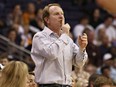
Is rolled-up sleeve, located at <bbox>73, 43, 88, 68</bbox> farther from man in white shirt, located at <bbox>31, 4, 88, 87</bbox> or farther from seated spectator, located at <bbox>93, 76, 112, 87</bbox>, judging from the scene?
seated spectator, located at <bbox>93, 76, 112, 87</bbox>

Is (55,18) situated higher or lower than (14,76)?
higher

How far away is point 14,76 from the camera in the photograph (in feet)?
13.9

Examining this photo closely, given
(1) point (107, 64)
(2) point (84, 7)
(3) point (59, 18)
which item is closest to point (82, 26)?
(2) point (84, 7)

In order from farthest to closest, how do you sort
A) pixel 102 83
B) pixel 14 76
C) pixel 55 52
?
pixel 102 83 < pixel 55 52 < pixel 14 76

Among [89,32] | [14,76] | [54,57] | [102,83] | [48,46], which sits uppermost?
[89,32]

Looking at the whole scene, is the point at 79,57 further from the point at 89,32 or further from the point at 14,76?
the point at 89,32

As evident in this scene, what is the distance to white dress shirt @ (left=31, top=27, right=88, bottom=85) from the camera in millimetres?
4766

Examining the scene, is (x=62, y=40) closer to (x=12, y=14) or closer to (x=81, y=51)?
(x=81, y=51)

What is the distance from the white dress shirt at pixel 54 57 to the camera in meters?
4.77

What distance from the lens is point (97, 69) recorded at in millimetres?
10914

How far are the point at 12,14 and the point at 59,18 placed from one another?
Answer: 8.18 m

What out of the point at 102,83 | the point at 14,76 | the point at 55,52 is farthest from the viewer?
the point at 102,83

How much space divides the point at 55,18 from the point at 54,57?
437 mm

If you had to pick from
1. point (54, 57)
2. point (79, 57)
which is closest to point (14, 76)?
point (54, 57)
